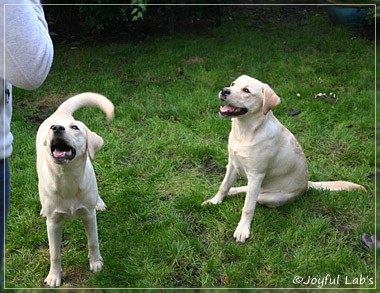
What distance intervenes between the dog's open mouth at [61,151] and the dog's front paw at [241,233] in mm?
1455

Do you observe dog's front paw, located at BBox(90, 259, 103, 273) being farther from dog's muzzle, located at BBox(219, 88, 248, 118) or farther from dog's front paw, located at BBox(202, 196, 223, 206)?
dog's muzzle, located at BBox(219, 88, 248, 118)

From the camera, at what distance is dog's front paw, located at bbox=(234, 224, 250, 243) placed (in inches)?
138

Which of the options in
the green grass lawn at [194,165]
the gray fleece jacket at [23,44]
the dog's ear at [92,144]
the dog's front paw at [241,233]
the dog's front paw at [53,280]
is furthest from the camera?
the dog's front paw at [241,233]

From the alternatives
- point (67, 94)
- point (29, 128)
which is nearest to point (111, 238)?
point (29, 128)

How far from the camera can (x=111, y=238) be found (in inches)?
140

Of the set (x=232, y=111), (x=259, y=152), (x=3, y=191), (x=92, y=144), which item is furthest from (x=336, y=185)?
(x=3, y=191)

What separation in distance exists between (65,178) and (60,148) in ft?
0.64

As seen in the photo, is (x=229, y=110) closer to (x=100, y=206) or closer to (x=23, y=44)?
(x=100, y=206)

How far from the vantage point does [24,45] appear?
1.58 metres

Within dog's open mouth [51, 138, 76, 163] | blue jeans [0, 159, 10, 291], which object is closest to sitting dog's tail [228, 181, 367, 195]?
dog's open mouth [51, 138, 76, 163]

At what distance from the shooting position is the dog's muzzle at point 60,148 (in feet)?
8.57

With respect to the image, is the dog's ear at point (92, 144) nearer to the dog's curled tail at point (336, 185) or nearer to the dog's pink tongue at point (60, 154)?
the dog's pink tongue at point (60, 154)

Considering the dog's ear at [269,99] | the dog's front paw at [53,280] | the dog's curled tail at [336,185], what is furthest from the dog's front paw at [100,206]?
the dog's curled tail at [336,185]

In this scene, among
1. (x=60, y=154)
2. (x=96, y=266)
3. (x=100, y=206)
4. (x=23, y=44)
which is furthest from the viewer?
(x=100, y=206)
